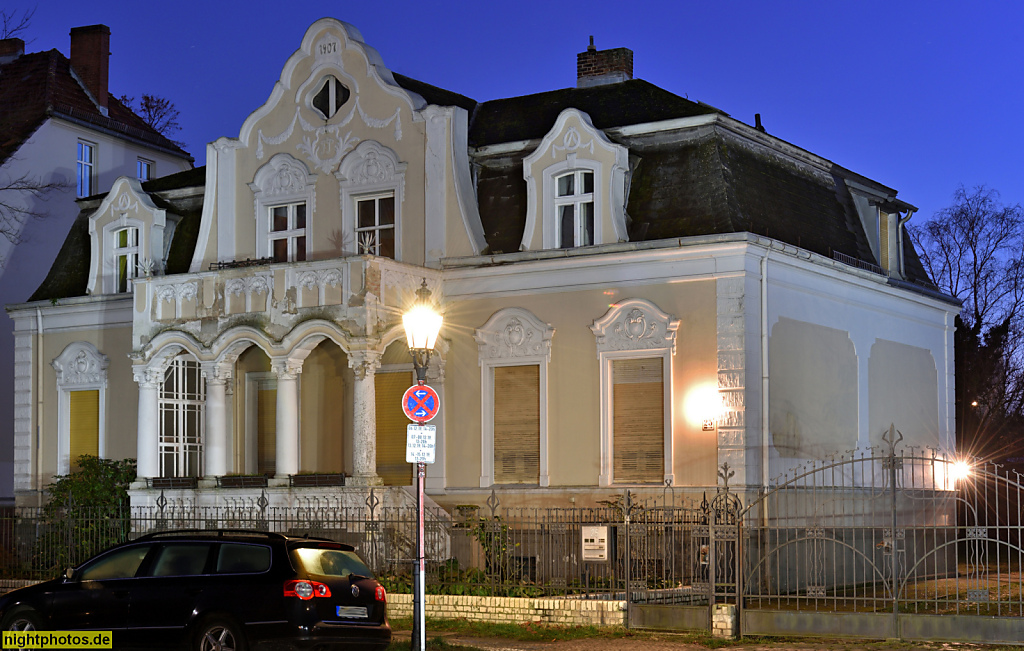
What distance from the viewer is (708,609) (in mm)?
18656

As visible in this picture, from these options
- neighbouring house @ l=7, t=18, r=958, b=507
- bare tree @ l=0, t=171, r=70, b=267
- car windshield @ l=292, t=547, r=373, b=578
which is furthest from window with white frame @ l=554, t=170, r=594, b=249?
bare tree @ l=0, t=171, r=70, b=267

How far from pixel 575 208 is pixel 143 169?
770 inches

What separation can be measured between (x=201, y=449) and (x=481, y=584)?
1129 cm

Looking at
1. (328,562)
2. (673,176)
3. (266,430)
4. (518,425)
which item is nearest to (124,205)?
(266,430)

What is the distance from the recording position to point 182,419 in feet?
99.2

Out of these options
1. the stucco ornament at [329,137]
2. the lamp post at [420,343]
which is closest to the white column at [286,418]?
the stucco ornament at [329,137]

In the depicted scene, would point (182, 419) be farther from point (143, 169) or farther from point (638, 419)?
point (143, 169)

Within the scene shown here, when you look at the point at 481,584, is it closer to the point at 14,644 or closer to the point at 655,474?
the point at 655,474

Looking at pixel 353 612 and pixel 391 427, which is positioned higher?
pixel 391 427

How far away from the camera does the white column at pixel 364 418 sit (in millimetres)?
25594

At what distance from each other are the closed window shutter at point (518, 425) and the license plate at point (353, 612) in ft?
34.8

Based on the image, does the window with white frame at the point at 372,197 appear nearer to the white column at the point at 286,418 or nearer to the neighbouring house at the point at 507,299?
the neighbouring house at the point at 507,299

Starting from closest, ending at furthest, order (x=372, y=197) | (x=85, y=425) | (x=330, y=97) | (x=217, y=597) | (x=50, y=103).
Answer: (x=217, y=597), (x=372, y=197), (x=330, y=97), (x=85, y=425), (x=50, y=103)

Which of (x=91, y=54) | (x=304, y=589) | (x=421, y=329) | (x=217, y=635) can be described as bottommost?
(x=217, y=635)
